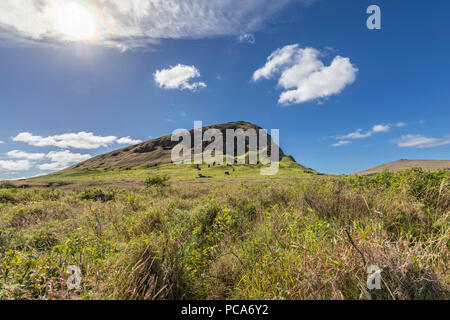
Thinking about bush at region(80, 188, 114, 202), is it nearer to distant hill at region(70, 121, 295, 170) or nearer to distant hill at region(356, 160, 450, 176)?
distant hill at region(356, 160, 450, 176)

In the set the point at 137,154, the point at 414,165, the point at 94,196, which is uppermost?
the point at 137,154

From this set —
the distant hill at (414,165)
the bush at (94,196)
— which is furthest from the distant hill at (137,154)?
the bush at (94,196)

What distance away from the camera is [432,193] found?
574cm

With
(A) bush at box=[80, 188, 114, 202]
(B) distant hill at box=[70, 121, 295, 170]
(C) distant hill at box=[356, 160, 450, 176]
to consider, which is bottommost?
(A) bush at box=[80, 188, 114, 202]

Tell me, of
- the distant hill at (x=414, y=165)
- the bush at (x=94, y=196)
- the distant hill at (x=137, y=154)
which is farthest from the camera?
the distant hill at (x=137, y=154)

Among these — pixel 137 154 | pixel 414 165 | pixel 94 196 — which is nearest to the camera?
pixel 414 165

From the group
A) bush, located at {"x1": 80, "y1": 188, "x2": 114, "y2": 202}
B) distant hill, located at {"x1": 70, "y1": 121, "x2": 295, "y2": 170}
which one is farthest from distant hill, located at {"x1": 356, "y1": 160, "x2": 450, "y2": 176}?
distant hill, located at {"x1": 70, "y1": 121, "x2": 295, "y2": 170}

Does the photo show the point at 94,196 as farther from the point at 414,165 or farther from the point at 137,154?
the point at 137,154

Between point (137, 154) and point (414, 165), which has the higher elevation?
point (137, 154)

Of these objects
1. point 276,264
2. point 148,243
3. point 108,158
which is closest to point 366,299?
point 276,264

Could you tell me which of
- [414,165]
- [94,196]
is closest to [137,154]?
[94,196]

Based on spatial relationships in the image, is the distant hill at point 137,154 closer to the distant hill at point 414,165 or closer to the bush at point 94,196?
the distant hill at point 414,165
